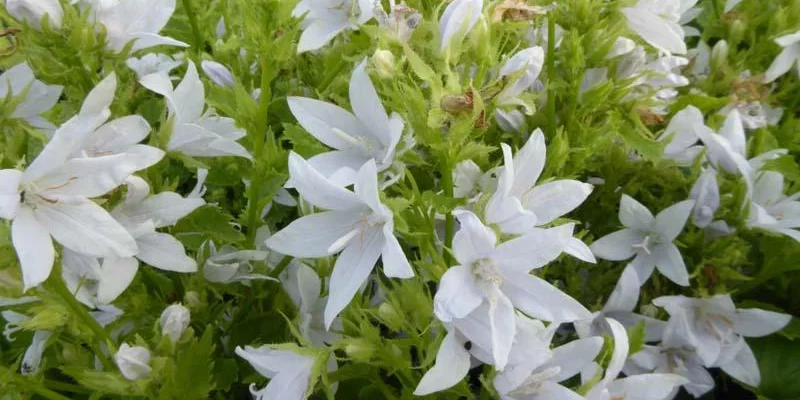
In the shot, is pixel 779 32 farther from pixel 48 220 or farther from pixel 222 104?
pixel 48 220

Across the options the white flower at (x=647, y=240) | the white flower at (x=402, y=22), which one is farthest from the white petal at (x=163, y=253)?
the white flower at (x=647, y=240)

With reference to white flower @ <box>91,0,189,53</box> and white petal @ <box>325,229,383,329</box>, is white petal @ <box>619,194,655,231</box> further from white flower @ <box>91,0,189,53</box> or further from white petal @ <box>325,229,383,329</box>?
white flower @ <box>91,0,189,53</box>

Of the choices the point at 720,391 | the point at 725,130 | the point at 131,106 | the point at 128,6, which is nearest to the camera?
the point at 128,6

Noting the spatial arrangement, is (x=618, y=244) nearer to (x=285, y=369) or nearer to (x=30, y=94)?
(x=285, y=369)

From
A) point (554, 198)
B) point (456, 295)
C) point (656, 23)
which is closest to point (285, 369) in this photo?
point (456, 295)

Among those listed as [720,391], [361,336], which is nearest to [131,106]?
[361,336]
